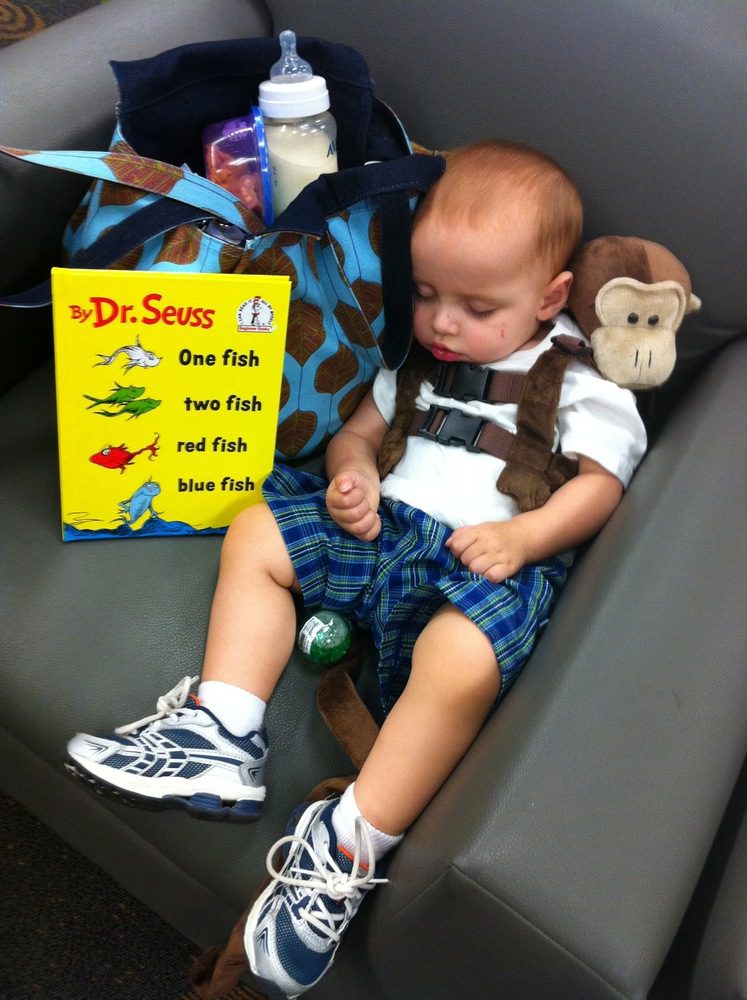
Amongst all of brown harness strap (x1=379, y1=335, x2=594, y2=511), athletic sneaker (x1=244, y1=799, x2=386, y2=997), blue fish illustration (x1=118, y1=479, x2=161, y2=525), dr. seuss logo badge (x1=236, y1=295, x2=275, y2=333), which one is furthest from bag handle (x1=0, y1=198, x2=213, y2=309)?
athletic sneaker (x1=244, y1=799, x2=386, y2=997)

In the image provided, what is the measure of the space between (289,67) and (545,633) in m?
0.65

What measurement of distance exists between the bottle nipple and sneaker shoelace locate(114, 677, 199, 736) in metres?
0.63

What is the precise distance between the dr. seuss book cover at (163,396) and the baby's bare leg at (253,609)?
7cm

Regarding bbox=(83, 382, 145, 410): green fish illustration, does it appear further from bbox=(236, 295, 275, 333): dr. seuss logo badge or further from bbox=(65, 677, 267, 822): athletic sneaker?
bbox=(65, 677, 267, 822): athletic sneaker

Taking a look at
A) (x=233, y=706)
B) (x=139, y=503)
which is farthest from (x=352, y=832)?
(x=139, y=503)

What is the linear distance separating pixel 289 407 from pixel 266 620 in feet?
0.85

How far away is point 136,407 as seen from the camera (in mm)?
950

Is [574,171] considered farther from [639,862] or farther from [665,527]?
[639,862]

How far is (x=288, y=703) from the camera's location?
92 cm

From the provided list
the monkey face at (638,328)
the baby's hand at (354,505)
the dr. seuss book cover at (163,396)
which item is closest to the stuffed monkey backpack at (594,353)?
the monkey face at (638,328)

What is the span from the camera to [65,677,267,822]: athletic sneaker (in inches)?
32.0

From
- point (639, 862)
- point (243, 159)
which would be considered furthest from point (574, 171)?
point (639, 862)

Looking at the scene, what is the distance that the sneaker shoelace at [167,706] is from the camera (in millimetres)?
869

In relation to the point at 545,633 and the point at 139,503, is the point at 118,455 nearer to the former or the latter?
the point at 139,503
